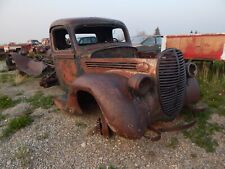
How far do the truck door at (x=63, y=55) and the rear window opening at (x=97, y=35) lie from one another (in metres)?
0.25

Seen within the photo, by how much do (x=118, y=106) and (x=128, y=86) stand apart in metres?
0.34

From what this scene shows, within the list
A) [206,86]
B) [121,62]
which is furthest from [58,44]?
[206,86]

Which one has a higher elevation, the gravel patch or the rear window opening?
the rear window opening

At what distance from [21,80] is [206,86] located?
592 cm

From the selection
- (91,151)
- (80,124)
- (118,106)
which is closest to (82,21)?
(80,124)

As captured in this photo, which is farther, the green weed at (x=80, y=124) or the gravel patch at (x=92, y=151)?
the green weed at (x=80, y=124)

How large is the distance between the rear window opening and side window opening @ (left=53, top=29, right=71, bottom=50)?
17.6 inches

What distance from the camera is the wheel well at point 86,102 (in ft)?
13.3

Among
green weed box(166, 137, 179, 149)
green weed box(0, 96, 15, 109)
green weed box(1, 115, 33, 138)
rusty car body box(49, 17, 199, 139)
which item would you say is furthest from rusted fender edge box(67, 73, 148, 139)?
green weed box(0, 96, 15, 109)

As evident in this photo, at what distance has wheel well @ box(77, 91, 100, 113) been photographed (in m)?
4.07

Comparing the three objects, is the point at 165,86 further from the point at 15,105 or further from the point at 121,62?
the point at 15,105

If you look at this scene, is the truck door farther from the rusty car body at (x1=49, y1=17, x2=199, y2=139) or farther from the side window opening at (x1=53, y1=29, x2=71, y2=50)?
the rusty car body at (x1=49, y1=17, x2=199, y2=139)

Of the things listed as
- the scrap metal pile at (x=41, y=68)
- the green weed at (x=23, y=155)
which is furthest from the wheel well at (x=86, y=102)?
the scrap metal pile at (x=41, y=68)

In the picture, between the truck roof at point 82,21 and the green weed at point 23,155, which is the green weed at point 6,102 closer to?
the truck roof at point 82,21
